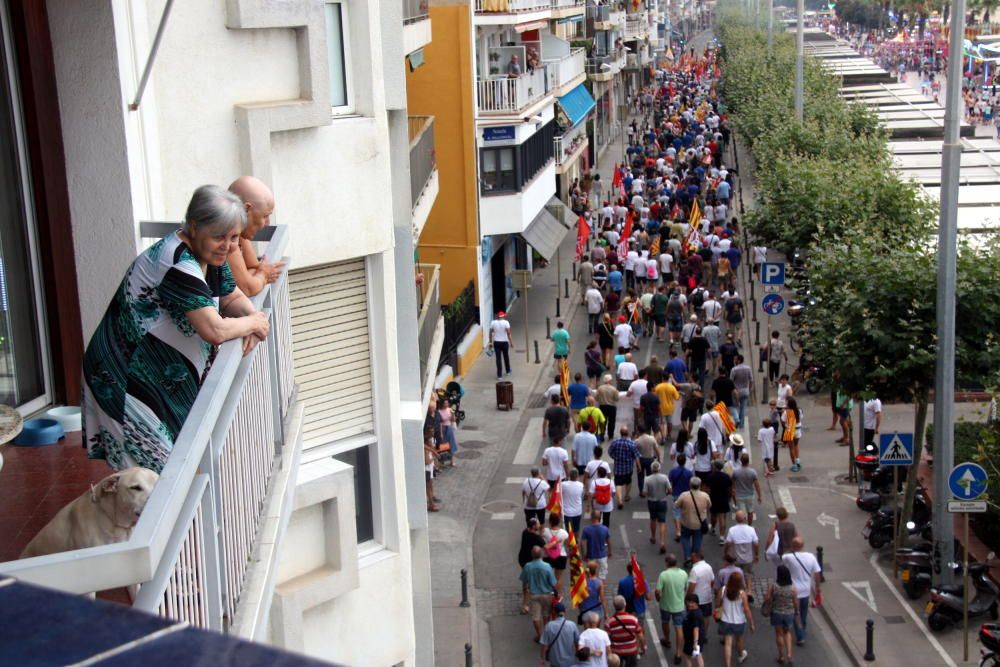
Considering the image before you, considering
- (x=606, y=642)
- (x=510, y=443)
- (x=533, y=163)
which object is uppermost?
(x=533, y=163)

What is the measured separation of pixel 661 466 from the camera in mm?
23781

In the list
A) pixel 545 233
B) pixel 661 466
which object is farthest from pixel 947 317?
pixel 545 233

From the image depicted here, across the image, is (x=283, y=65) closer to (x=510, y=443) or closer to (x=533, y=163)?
(x=510, y=443)

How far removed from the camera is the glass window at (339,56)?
8797mm

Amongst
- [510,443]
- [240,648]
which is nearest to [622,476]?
[510,443]

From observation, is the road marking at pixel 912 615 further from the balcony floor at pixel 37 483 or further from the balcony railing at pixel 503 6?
the balcony railing at pixel 503 6

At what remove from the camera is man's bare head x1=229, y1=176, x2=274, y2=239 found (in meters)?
5.50

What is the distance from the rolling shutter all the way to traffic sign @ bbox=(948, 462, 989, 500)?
839 centimetres

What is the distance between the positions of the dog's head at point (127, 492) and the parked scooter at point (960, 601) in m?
14.0

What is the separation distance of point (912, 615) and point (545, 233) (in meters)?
22.6

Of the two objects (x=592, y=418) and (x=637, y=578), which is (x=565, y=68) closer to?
(x=592, y=418)

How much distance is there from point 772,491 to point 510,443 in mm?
5380

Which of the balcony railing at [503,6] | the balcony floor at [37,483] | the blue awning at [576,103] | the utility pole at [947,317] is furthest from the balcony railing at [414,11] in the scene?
the blue awning at [576,103]

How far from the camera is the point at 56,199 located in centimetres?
653
